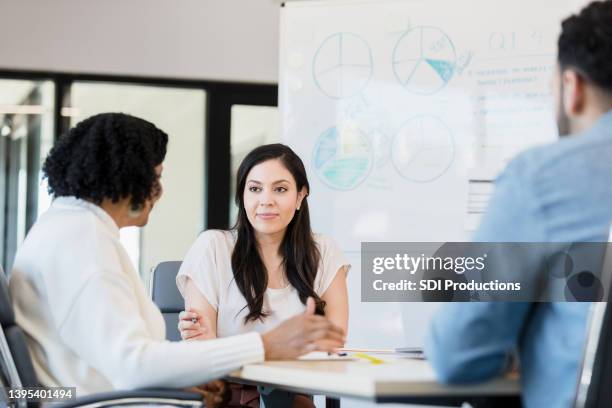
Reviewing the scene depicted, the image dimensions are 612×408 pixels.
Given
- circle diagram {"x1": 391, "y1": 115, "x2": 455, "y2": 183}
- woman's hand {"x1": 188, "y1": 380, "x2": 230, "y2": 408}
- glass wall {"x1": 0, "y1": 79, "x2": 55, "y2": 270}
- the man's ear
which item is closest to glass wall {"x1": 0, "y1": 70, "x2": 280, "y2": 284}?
glass wall {"x1": 0, "y1": 79, "x2": 55, "y2": 270}

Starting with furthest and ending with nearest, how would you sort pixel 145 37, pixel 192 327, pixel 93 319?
pixel 145 37, pixel 192 327, pixel 93 319

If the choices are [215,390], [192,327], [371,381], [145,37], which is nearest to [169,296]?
[192,327]

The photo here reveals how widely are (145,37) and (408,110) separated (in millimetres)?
2456

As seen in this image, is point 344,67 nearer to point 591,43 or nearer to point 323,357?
point 323,357

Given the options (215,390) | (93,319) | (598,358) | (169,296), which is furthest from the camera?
(169,296)

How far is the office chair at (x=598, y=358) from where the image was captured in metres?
1.37

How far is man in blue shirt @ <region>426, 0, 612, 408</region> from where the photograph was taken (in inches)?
54.4

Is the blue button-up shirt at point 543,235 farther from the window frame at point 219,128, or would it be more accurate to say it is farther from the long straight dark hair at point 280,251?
the window frame at point 219,128

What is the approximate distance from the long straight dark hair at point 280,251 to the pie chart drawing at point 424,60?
1.20 meters

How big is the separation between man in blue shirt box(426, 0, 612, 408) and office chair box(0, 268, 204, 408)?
0.56 meters

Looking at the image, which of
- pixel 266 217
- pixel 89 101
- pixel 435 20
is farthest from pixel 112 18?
pixel 266 217

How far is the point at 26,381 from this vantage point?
A: 1.76m

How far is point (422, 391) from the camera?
145 cm

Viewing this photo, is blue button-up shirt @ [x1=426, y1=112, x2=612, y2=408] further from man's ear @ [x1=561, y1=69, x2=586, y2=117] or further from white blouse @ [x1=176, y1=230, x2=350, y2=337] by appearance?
white blouse @ [x1=176, y1=230, x2=350, y2=337]
